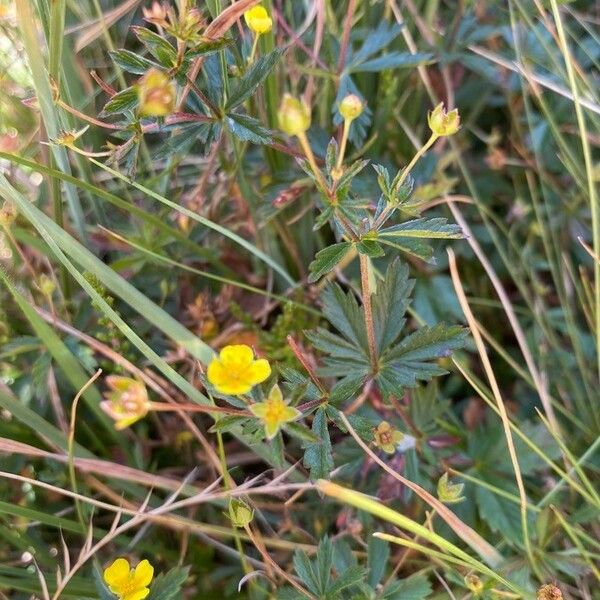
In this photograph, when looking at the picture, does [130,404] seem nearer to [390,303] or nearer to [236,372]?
[236,372]

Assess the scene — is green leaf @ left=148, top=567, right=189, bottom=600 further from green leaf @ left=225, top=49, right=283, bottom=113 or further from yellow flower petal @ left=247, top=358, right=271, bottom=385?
green leaf @ left=225, top=49, right=283, bottom=113

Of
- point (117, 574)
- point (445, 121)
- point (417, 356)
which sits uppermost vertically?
point (445, 121)

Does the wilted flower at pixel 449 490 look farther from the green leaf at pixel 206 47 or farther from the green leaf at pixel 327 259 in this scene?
the green leaf at pixel 206 47

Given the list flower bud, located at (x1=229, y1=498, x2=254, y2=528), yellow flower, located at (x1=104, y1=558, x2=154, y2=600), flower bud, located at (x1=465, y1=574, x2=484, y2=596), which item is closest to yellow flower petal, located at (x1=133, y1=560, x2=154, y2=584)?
yellow flower, located at (x1=104, y1=558, x2=154, y2=600)

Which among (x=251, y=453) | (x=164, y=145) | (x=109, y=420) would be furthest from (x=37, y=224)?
(x=251, y=453)

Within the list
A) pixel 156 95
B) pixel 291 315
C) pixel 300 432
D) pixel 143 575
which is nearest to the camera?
pixel 156 95

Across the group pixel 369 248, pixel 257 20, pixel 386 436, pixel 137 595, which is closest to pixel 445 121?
pixel 369 248
